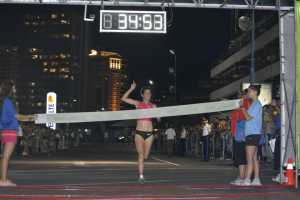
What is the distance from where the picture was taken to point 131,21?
16547 mm

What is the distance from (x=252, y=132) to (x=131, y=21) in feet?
17.6

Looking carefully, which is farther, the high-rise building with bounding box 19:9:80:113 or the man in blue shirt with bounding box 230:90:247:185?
the high-rise building with bounding box 19:9:80:113

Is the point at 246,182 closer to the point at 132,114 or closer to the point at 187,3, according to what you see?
the point at 132,114

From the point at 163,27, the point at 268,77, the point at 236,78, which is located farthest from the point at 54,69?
the point at 163,27

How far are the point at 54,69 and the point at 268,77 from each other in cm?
12168

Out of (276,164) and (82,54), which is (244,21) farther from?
(82,54)

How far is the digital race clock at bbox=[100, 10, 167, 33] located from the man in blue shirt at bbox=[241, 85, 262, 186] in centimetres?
470

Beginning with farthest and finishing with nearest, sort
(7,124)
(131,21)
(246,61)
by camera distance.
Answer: (246,61) < (131,21) < (7,124)

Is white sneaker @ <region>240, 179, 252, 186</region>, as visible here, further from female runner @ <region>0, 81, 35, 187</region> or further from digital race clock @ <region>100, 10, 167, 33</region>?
digital race clock @ <region>100, 10, 167, 33</region>

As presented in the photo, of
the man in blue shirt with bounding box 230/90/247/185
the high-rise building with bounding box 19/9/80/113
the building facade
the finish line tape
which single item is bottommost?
the man in blue shirt with bounding box 230/90/247/185

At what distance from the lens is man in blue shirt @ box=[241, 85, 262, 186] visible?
12.5 meters

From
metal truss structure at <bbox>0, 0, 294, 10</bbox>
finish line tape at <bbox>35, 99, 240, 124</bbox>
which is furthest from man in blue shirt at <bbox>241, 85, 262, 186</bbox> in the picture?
metal truss structure at <bbox>0, 0, 294, 10</bbox>

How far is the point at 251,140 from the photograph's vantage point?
12.5m

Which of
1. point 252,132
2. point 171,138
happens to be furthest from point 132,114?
point 171,138
